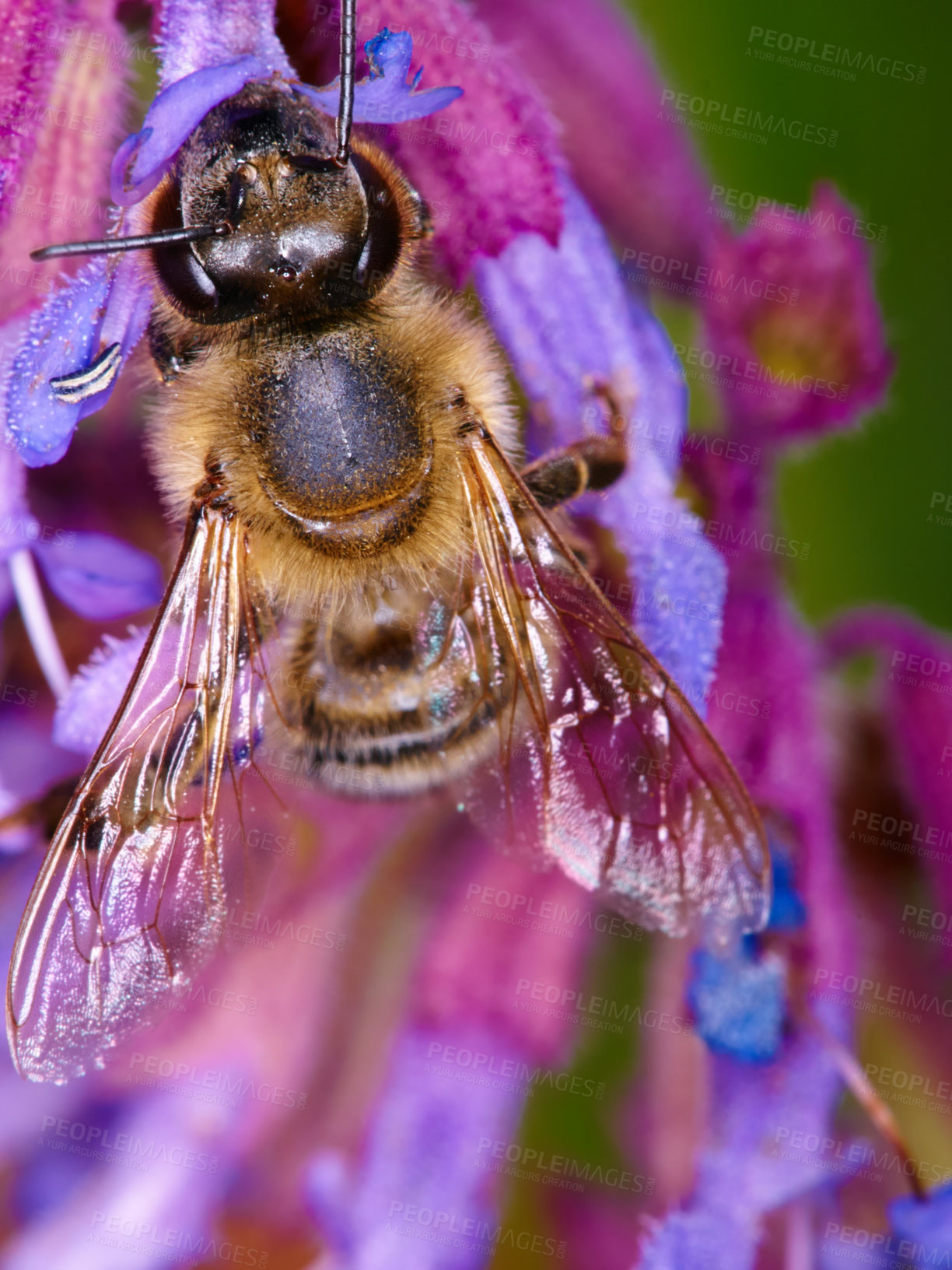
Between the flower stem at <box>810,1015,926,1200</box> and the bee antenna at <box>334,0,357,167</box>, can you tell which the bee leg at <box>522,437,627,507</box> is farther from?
the flower stem at <box>810,1015,926,1200</box>

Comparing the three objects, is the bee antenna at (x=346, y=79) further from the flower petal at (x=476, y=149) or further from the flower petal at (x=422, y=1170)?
the flower petal at (x=422, y=1170)

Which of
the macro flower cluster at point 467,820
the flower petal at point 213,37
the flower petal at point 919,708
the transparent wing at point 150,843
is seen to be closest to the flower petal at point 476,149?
the macro flower cluster at point 467,820

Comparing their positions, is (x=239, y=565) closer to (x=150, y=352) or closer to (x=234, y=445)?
(x=234, y=445)

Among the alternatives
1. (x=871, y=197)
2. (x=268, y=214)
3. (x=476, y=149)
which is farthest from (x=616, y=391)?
(x=871, y=197)

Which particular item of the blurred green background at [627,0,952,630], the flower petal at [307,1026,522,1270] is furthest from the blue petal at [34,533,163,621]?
the blurred green background at [627,0,952,630]

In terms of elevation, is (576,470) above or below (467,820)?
above

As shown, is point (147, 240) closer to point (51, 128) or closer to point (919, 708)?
point (51, 128)
